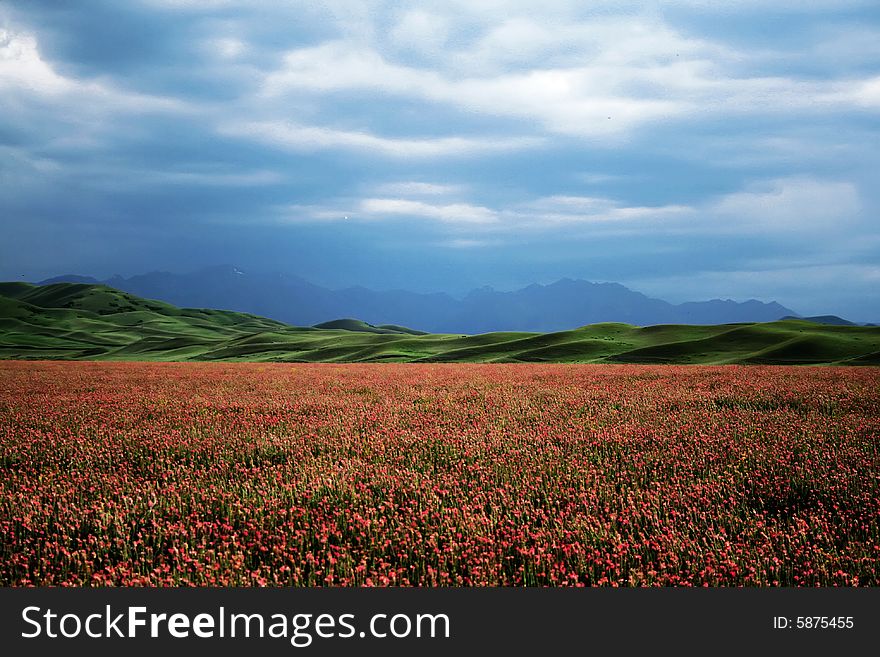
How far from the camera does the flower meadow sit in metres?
4.74

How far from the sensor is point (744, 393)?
51.6ft

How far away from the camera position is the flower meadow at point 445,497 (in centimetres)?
474

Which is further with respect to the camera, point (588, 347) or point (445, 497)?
point (588, 347)

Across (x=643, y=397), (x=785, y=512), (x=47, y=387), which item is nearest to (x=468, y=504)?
(x=785, y=512)

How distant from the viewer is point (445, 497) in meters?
6.64

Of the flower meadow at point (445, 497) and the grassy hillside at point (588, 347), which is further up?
the grassy hillside at point (588, 347)

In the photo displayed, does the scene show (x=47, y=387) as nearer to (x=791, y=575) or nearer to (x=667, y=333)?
(x=791, y=575)

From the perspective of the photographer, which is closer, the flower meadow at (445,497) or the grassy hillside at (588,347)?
the flower meadow at (445,497)

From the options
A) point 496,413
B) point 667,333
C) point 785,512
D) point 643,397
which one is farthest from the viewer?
point 667,333

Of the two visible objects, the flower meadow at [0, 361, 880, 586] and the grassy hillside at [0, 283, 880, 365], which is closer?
the flower meadow at [0, 361, 880, 586]

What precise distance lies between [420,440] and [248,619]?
583 cm

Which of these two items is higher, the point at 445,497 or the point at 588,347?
the point at 588,347

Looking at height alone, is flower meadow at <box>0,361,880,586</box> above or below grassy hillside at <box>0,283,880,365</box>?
below

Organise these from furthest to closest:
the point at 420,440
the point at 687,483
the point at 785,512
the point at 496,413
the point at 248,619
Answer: the point at 496,413 < the point at 420,440 < the point at 687,483 < the point at 785,512 < the point at 248,619
